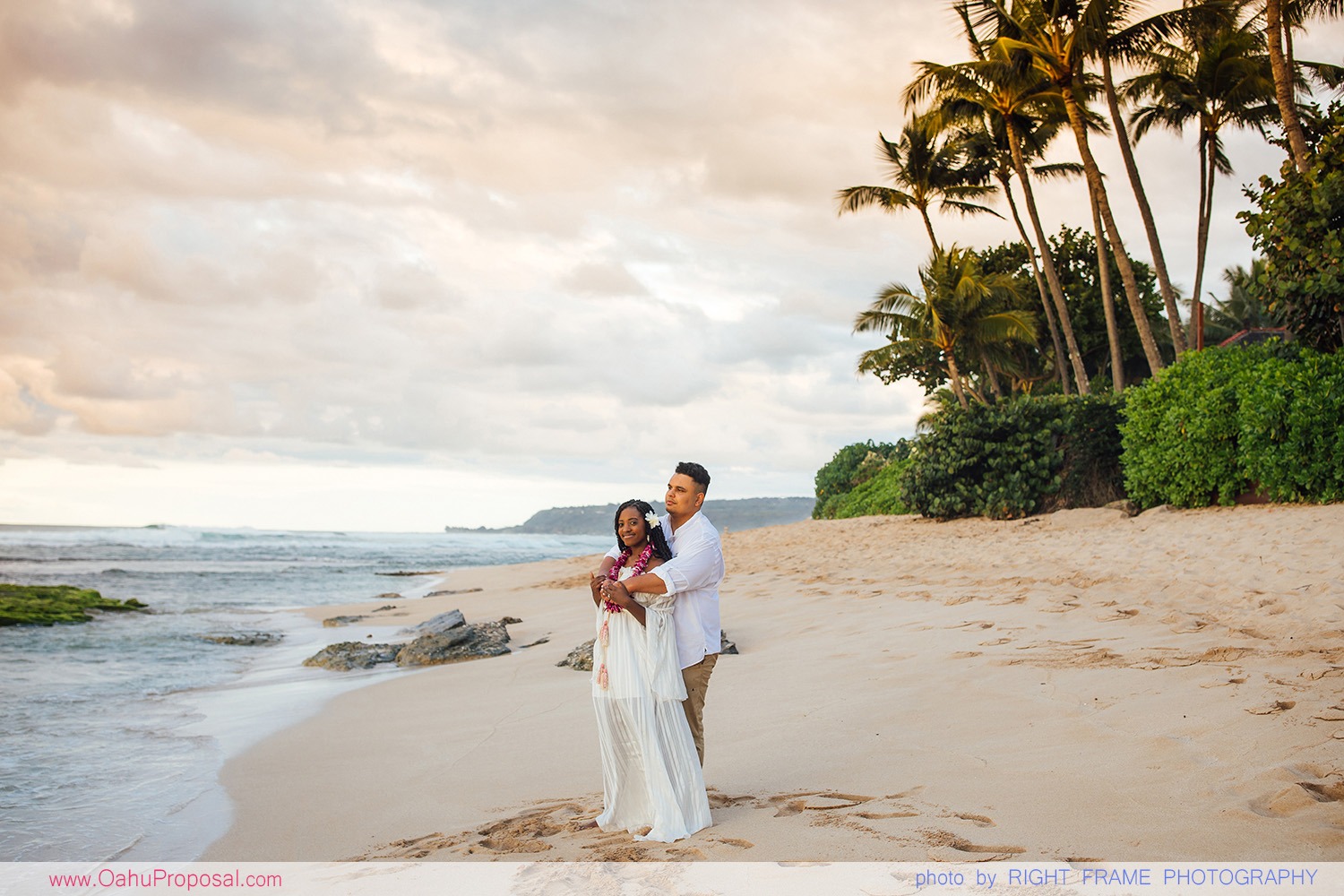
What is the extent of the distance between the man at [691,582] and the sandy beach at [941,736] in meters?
0.59

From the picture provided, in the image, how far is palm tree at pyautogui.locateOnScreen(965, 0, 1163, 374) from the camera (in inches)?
647

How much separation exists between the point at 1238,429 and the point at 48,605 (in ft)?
59.3

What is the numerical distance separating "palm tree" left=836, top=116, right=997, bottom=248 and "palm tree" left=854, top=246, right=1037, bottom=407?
5.77 ft

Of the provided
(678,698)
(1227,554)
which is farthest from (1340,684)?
(1227,554)

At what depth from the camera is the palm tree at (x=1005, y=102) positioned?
61.6 ft

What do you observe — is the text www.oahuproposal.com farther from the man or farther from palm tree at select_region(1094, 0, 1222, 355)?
palm tree at select_region(1094, 0, 1222, 355)

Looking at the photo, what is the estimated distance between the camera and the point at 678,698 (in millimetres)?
3502

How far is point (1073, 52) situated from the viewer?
54.8 ft

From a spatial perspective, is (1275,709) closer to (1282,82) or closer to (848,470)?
(1282,82)

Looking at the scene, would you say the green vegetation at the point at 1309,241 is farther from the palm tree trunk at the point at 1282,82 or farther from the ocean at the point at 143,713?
the ocean at the point at 143,713

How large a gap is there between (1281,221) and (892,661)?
8.12 m

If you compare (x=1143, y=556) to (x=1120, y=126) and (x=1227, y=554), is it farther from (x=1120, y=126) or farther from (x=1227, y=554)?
(x=1120, y=126)

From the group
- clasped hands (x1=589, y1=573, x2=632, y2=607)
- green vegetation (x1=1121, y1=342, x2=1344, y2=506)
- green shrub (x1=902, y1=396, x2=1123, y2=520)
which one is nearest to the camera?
clasped hands (x1=589, y1=573, x2=632, y2=607)

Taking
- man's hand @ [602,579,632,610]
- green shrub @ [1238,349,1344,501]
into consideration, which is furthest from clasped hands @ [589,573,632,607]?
green shrub @ [1238,349,1344,501]
